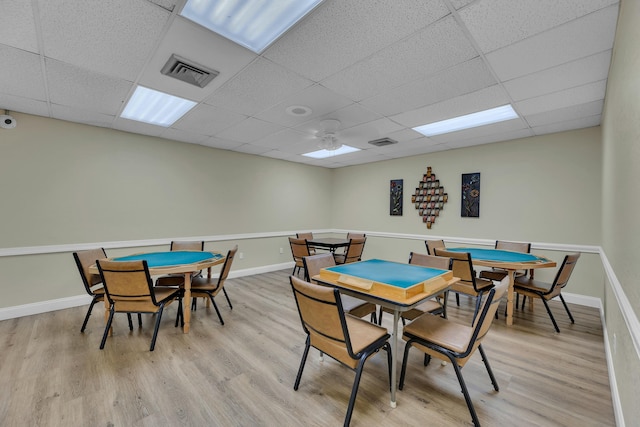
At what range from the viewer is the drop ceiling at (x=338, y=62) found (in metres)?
1.64

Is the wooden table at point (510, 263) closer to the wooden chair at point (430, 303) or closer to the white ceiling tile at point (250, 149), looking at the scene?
the wooden chair at point (430, 303)

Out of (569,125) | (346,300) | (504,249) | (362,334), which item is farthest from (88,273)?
(569,125)

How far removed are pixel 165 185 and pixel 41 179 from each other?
4.67ft

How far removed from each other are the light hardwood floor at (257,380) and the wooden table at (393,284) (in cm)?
39

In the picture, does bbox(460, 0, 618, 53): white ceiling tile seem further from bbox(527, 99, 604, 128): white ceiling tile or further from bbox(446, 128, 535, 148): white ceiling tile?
bbox(446, 128, 535, 148): white ceiling tile

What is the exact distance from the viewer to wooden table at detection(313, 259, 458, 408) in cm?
174

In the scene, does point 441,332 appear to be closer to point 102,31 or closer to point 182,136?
point 102,31

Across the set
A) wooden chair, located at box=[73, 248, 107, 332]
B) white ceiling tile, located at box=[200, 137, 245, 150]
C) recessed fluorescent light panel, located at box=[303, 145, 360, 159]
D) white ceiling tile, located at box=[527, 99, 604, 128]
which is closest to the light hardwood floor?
wooden chair, located at box=[73, 248, 107, 332]

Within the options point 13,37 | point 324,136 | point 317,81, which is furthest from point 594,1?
point 13,37


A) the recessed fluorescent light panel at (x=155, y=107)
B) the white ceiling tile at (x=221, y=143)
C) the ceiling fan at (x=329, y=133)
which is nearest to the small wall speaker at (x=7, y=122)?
the recessed fluorescent light panel at (x=155, y=107)

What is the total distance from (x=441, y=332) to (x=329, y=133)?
2.90m

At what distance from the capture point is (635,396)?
1.16 meters

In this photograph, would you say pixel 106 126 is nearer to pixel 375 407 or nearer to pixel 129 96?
pixel 129 96

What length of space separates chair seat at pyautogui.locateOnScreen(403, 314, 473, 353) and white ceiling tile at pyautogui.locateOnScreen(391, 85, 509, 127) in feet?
7.36
